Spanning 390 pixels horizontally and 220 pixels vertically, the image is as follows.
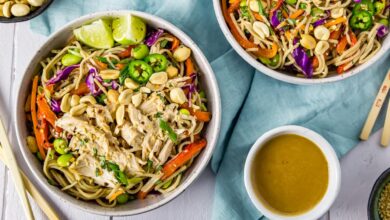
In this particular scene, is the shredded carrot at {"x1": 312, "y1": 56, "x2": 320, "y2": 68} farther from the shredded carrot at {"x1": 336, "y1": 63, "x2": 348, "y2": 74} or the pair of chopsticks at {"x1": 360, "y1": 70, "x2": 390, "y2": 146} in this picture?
the pair of chopsticks at {"x1": 360, "y1": 70, "x2": 390, "y2": 146}

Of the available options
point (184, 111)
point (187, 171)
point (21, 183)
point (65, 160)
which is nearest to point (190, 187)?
point (187, 171)

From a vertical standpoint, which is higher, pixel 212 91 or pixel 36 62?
pixel 36 62

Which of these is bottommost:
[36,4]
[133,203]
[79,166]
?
[133,203]

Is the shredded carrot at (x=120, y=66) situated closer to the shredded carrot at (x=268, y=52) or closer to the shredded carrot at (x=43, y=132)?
the shredded carrot at (x=43, y=132)

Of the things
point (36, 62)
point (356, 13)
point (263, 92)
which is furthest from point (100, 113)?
point (356, 13)

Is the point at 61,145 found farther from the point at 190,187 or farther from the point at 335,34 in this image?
the point at 335,34

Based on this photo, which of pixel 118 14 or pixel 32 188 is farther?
pixel 32 188

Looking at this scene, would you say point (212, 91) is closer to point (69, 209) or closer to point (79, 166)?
point (79, 166)
